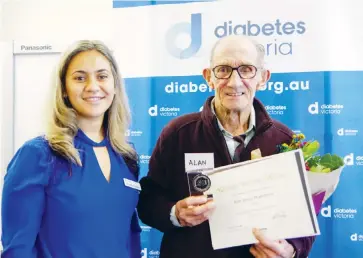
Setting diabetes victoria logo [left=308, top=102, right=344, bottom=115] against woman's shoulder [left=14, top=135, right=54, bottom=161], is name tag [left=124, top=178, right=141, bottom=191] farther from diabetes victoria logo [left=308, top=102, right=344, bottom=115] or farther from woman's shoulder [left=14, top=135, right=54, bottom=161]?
diabetes victoria logo [left=308, top=102, right=344, bottom=115]

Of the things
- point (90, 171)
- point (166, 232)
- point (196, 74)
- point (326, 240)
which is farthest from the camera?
point (196, 74)

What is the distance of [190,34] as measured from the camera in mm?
2502

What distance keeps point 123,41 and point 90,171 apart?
1077 millimetres

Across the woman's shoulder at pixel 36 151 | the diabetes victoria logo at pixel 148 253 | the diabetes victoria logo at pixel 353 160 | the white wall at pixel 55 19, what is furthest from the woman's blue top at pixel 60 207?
the diabetes victoria logo at pixel 353 160

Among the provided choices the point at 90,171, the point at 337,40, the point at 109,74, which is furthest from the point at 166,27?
the point at 90,171

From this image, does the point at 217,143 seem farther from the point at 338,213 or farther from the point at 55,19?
the point at 55,19

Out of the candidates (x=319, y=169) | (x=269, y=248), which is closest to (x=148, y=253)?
(x=269, y=248)

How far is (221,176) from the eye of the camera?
5.93 feet

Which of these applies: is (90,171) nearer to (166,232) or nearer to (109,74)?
(109,74)

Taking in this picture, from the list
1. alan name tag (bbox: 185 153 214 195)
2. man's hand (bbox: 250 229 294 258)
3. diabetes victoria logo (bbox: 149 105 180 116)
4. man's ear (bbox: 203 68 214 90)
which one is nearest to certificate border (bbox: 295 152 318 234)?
man's hand (bbox: 250 229 294 258)

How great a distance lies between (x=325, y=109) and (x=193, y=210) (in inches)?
40.6

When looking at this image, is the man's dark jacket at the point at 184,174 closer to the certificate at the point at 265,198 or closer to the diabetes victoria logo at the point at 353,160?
the certificate at the point at 265,198

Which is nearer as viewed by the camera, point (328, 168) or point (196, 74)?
point (328, 168)

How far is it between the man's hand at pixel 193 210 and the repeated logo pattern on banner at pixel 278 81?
0.58 meters
